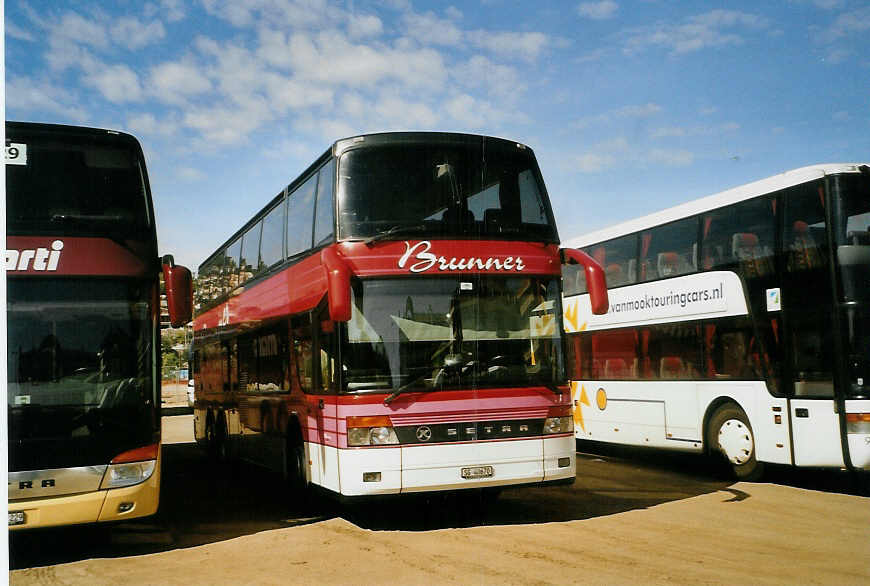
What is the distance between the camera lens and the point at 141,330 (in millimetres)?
8430

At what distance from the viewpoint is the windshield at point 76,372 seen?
25.5 ft

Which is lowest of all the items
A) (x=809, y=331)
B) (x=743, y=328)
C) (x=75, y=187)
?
(x=809, y=331)

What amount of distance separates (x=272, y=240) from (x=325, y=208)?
3122 mm

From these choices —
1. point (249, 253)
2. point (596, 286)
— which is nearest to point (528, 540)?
point (596, 286)

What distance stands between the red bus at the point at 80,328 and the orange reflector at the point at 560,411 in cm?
374

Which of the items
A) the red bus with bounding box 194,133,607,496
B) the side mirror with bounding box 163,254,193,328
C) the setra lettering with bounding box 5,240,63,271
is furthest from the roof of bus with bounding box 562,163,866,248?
the setra lettering with bounding box 5,240,63,271

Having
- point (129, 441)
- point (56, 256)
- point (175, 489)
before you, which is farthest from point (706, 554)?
point (175, 489)

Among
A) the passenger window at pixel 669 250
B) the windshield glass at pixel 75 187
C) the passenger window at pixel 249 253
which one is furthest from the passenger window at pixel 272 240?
the passenger window at pixel 669 250

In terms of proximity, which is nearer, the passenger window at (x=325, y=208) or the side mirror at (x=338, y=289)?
the side mirror at (x=338, y=289)

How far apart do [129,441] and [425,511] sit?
3.82m

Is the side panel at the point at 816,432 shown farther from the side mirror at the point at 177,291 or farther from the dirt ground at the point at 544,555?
the side mirror at the point at 177,291

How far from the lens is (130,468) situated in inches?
321

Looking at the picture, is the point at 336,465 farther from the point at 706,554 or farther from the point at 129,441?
the point at 706,554

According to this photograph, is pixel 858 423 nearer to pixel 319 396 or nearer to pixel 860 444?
pixel 860 444
